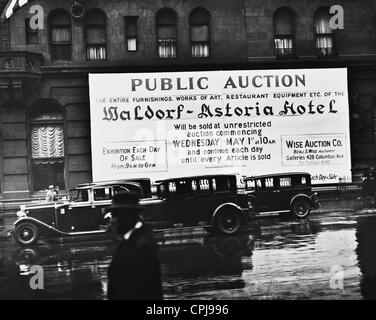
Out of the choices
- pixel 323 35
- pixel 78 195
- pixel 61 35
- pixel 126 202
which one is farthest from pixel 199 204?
pixel 126 202

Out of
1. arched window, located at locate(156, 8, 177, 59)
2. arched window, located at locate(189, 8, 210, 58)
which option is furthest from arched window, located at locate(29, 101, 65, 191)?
arched window, located at locate(189, 8, 210, 58)

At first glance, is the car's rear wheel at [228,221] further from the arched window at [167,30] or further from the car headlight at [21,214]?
the car headlight at [21,214]


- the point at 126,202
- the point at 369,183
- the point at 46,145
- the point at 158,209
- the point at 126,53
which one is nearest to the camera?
the point at 126,202

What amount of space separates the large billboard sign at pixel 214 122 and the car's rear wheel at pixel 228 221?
147 cm

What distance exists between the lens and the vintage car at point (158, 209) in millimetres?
9500

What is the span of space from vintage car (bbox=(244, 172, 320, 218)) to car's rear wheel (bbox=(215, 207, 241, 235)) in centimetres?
44

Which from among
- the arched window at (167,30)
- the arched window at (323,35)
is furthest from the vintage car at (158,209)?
the arched window at (323,35)

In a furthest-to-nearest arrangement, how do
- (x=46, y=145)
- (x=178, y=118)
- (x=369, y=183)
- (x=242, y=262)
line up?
(x=46, y=145) < (x=369, y=183) < (x=178, y=118) < (x=242, y=262)

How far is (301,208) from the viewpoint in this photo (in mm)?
10477

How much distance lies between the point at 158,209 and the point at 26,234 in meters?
2.51

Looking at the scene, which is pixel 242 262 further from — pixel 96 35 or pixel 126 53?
pixel 96 35

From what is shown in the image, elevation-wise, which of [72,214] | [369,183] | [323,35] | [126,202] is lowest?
[72,214]

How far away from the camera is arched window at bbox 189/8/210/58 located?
965cm

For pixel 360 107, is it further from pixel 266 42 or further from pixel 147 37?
pixel 147 37
